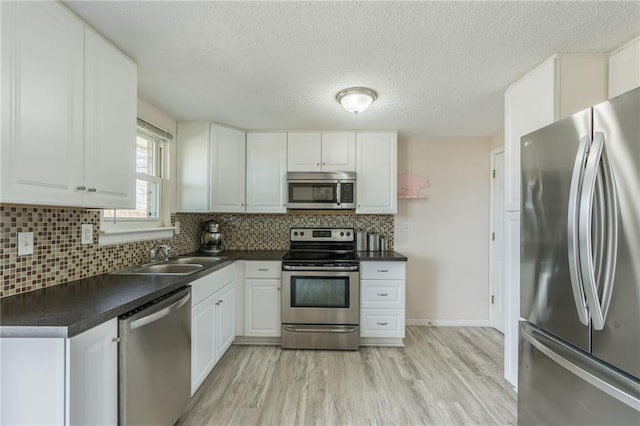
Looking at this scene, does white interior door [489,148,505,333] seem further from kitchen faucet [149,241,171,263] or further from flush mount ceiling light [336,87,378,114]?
kitchen faucet [149,241,171,263]

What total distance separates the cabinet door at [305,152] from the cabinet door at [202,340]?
1.59m

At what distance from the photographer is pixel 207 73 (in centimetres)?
189

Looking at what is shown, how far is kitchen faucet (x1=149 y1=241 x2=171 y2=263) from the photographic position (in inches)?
92.9

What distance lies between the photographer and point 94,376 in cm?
110

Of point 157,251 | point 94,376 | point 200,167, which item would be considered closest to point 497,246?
point 200,167

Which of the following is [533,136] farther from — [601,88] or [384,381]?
[384,381]

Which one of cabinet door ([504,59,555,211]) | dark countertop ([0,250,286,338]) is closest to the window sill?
dark countertop ([0,250,286,338])

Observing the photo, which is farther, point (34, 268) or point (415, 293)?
point (415, 293)

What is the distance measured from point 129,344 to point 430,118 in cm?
286

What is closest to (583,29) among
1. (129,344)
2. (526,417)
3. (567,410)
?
(567,410)

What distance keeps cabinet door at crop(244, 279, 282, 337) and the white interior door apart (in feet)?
8.13

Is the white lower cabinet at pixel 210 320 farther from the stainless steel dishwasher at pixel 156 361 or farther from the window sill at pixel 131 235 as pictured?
the window sill at pixel 131 235

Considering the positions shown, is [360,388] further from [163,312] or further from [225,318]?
[163,312]

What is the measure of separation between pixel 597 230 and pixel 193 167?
3.01 m
